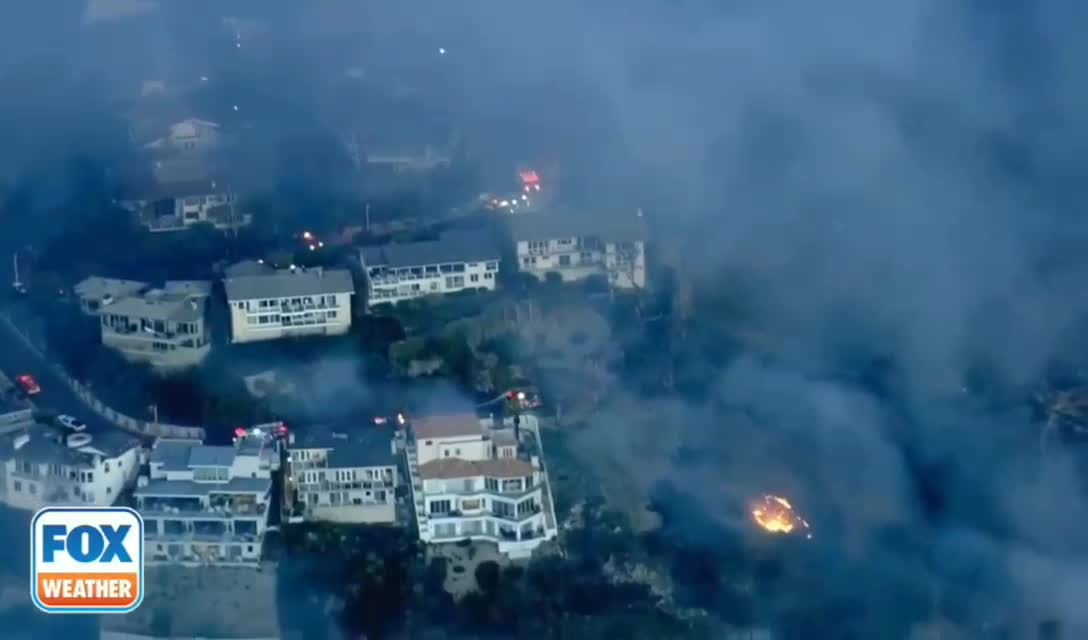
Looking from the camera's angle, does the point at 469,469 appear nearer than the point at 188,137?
Yes

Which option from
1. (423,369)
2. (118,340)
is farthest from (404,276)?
(118,340)

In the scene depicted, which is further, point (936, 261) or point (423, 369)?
point (936, 261)

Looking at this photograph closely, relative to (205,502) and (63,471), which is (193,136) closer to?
(63,471)

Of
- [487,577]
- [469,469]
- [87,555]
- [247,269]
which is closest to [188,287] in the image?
[247,269]

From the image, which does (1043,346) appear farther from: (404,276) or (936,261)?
(404,276)

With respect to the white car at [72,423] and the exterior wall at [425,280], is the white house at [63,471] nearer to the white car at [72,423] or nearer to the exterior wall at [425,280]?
the white car at [72,423]

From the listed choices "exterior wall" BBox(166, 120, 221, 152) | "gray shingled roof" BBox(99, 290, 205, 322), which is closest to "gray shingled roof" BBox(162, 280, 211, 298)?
"gray shingled roof" BBox(99, 290, 205, 322)

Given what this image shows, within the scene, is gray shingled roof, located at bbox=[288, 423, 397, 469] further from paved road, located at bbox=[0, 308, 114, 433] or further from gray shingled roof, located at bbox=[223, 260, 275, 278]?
→ gray shingled roof, located at bbox=[223, 260, 275, 278]
